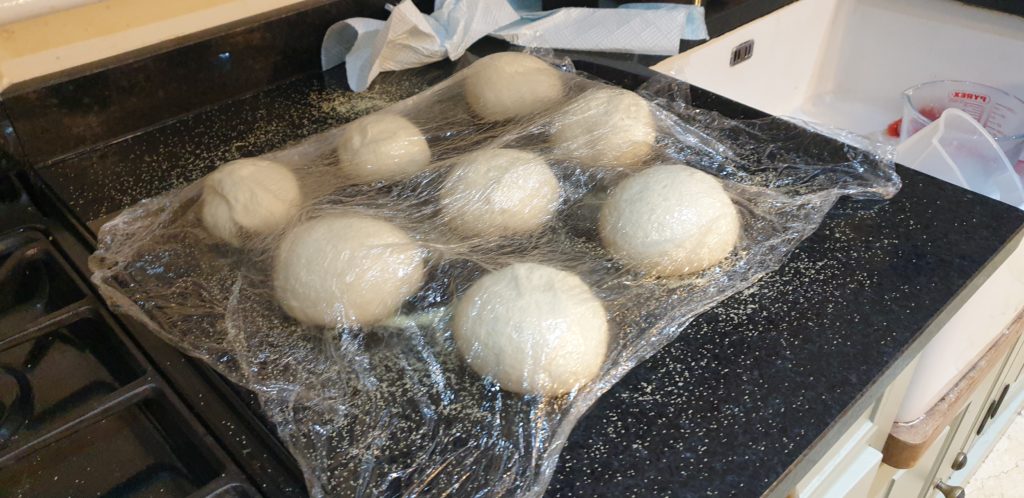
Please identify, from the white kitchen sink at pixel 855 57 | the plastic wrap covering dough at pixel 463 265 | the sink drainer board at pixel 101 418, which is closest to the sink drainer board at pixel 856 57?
the white kitchen sink at pixel 855 57

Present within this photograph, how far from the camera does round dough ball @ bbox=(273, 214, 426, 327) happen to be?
57cm

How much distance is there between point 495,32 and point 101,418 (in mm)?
740

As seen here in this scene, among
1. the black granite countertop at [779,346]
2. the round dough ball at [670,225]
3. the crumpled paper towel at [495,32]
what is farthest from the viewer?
the crumpled paper towel at [495,32]

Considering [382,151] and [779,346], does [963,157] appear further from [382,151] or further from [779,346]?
[382,151]

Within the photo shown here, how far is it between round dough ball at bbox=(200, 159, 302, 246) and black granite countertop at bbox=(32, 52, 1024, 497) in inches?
5.5

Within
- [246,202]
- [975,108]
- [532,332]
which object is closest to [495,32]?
[246,202]

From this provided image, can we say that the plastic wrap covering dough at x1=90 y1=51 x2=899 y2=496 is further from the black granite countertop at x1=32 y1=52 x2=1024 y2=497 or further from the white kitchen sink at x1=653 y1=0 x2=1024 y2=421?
the white kitchen sink at x1=653 y1=0 x2=1024 y2=421

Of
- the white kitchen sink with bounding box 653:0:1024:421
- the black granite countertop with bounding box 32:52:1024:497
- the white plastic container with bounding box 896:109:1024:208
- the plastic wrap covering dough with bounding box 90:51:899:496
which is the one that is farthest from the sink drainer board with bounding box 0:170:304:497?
the white plastic container with bounding box 896:109:1024:208

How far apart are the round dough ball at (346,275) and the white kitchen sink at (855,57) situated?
653mm

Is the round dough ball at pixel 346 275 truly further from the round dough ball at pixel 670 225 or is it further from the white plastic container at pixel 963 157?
the white plastic container at pixel 963 157

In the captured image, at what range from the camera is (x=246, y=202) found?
654mm

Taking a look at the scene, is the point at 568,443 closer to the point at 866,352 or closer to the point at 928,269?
the point at 866,352

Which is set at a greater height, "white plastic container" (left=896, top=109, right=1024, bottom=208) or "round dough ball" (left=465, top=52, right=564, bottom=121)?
"round dough ball" (left=465, top=52, right=564, bottom=121)

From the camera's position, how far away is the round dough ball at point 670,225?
0.62 meters
